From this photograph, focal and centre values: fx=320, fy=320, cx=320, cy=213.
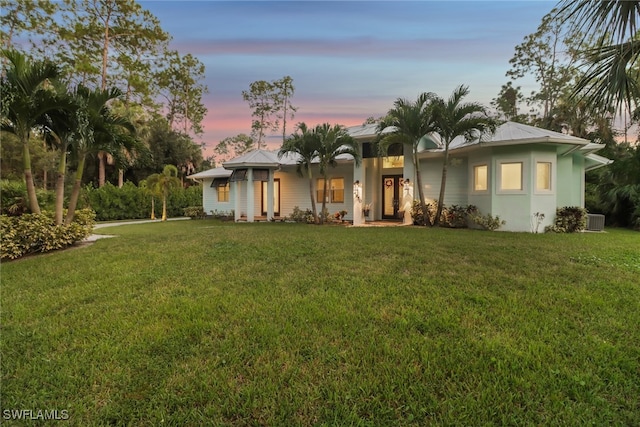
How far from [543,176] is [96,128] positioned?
48.8ft

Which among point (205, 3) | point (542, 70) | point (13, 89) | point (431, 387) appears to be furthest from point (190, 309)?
point (542, 70)

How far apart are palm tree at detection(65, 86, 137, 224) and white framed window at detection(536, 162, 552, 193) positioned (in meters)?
13.8

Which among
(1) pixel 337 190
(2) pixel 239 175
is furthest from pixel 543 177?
(2) pixel 239 175

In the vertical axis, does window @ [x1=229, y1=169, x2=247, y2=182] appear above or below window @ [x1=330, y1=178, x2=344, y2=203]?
above

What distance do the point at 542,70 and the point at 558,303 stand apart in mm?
29696

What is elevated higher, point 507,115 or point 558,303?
point 507,115

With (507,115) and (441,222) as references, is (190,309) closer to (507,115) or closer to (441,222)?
(441,222)

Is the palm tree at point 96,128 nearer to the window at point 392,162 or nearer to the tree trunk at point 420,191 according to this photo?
the tree trunk at point 420,191

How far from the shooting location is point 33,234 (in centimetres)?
811

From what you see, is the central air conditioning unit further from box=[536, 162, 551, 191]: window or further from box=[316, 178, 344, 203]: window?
box=[316, 178, 344, 203]: window

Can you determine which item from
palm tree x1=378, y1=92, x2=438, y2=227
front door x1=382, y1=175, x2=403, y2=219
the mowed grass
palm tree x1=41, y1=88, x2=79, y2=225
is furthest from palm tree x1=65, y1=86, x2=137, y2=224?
front door x1=382, y1=175, x2=403, y2=219

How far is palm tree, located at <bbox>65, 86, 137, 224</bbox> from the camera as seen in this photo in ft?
26.7

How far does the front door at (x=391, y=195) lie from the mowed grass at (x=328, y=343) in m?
10.4

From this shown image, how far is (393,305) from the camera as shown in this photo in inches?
170
